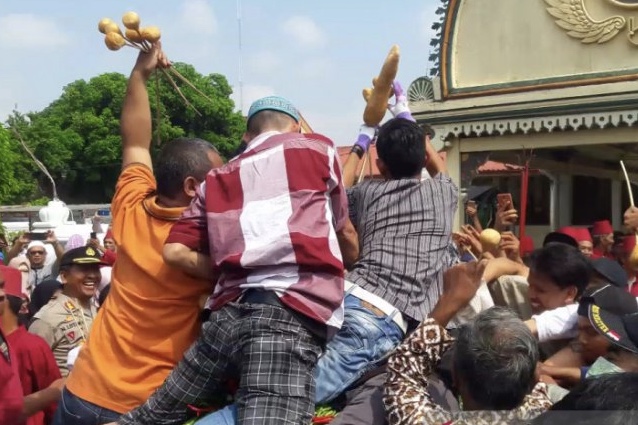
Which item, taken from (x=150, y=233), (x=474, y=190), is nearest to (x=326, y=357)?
(x=150, y=233)

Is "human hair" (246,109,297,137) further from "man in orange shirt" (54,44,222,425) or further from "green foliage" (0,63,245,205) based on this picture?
"green foliage" (0,63,245,205)

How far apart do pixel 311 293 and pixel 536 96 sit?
7305 millimetres

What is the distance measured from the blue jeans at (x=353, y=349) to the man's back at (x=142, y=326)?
267 mm

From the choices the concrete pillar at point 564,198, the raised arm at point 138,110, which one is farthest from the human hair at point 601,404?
the concrete pillar at point 564,198

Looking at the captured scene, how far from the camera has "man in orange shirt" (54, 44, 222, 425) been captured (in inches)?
95.3

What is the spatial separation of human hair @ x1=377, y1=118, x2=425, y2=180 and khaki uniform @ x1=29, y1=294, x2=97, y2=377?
2.32 meters

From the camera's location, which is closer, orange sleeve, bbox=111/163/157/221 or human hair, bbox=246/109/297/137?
human hair, bbox=246/109/297/137

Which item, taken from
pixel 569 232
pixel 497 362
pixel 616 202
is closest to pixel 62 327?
pixel 497 362

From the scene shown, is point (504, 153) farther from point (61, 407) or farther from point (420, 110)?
point (61, 407)

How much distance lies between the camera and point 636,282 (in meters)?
4.43

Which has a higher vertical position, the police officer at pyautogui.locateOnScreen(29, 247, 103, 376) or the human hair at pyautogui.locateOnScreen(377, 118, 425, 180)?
the human hair at pyautogui.locateOnScreen(377, 118, 425, 180)

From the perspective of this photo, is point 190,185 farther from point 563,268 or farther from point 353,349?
point 563,268

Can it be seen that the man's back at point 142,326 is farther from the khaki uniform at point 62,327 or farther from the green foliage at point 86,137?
the green foliage at point 86,137

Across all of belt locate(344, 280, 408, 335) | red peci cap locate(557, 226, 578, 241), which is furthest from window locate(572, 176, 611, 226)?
belt locate(344, 280, 408, 335)
